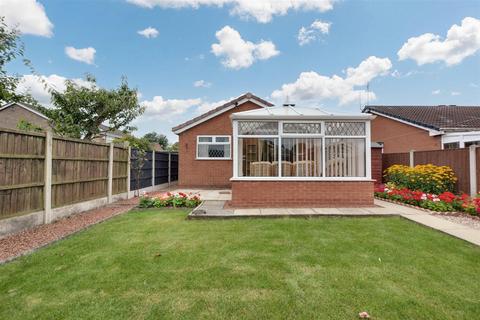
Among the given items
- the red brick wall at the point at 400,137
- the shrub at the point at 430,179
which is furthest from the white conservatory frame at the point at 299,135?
the red brick wall at the point at 400,137

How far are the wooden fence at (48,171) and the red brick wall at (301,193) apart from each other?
438cm

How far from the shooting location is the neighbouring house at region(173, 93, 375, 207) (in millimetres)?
7477

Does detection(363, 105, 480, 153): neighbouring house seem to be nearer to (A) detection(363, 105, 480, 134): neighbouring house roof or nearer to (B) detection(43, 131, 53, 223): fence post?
(A) detection(363, 105, 480, 134): neighbouring house roof

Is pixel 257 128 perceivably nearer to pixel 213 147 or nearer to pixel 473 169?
pixel 213 147

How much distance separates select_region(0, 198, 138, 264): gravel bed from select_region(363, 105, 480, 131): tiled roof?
54.9ft

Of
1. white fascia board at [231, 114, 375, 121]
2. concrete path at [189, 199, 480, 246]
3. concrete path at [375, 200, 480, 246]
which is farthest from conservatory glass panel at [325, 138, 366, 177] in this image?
concrete path at [375, 200, 480, 246]

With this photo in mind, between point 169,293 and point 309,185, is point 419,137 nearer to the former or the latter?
point 309,185

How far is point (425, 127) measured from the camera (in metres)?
14.6

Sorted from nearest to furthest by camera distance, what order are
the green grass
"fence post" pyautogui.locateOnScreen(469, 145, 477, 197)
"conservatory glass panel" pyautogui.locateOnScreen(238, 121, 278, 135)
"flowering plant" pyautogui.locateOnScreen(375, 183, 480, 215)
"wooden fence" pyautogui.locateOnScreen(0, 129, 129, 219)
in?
the green grass < "wooden fence" pyautogui.locateOnScreen(0, 129, 129, 219) < "flowering plant" pyautogui.locateOnScreen(375, 183, 480, 215) < "conservatory glass panel" pyautogui.locateOnScreen(238, 121, 278, 135) < "fence post" pyautogui.locateOnScreen(469, 145, 477, 197)

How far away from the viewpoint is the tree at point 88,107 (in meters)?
11.7

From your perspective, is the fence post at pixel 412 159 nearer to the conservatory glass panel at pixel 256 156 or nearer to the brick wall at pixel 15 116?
the conservatory glass panel at pixel 256 156

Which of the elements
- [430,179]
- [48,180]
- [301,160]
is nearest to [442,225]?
[301,160]

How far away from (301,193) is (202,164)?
7645mm

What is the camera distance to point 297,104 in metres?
9.16
